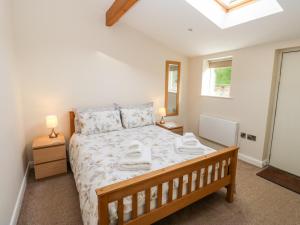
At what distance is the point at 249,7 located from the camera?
7.36ft

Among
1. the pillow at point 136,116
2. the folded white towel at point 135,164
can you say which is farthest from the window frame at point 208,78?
the folded white towel at point 135,164

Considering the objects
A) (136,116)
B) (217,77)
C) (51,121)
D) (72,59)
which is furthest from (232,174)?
(72,59)

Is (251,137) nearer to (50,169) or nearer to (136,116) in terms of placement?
(136,116)


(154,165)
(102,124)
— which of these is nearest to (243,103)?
(154,165)

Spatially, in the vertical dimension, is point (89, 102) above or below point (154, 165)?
above

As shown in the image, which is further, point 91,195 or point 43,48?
point 43,48

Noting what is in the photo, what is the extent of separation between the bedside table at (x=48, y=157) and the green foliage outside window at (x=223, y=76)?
10.4 feet

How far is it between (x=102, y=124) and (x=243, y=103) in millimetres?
2485

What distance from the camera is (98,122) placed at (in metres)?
2.83

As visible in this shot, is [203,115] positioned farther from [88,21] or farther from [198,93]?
[88,21]

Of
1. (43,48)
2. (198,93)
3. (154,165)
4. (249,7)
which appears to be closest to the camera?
(154,165)

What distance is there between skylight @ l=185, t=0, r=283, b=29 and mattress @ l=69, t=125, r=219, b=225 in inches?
70.1

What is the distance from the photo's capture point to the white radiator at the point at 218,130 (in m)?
3.25

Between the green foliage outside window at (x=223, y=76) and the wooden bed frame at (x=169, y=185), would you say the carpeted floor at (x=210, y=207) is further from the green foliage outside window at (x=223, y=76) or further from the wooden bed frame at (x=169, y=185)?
the green foliage outside window at (x=223, y=76)
